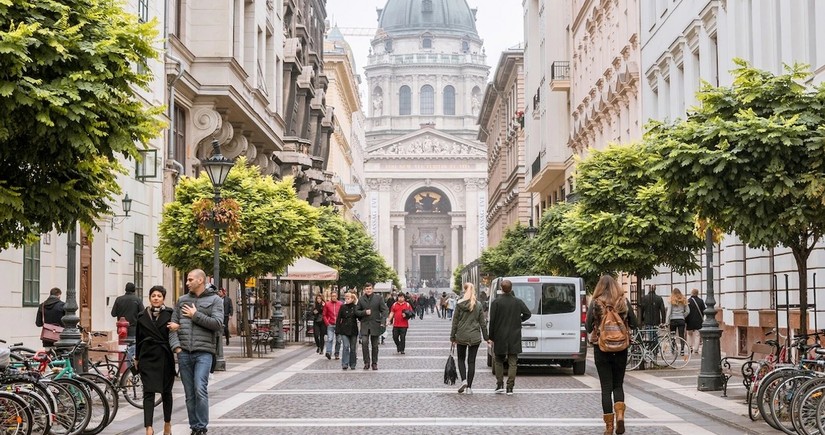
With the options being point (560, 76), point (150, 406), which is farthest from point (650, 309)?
point (560, 76)

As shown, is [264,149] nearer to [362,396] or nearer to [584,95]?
[584,95]

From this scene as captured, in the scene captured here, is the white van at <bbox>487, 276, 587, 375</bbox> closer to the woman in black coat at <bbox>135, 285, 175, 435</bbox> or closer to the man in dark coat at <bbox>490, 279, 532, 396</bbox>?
the man in dark coat at <bbox>490, 279, 532, 396</bbox>

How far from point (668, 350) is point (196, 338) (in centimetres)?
1427

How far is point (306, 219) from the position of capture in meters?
31.9

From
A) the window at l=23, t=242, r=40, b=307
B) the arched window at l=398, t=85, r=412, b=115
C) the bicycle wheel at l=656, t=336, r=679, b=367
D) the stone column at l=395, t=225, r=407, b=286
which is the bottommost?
the bicycle wheel at l=656, t=336, r=679, b=367

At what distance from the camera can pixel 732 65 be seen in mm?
26812

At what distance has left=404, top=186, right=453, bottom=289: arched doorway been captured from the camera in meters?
169

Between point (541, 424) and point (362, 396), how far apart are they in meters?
4.69

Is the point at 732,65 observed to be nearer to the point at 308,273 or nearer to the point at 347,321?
the point at 347,321

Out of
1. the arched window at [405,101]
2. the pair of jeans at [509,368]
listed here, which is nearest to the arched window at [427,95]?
the arched window at [405,101]

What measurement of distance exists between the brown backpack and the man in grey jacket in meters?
3.66

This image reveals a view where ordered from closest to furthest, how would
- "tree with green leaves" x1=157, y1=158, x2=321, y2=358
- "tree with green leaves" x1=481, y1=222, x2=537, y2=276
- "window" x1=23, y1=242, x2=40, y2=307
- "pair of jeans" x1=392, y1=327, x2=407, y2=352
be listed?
"window" x1=23, y1=242, x2=40, y2=307, "tree with green leaves" x1=157, y1=158, x2=321, y2=358, "pair of jeans" x1=392, y1=327, x2=407, y2=352, "tree with green leaves" x1=481, y1=222, x2=537, y2=276

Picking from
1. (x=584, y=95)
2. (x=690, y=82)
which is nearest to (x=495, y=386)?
(x=690, y=82)

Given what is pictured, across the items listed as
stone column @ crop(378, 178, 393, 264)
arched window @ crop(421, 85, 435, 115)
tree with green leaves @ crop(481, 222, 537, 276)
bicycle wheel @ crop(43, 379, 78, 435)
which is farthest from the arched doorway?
bicycle wheel @ crop(43, 379, 78, 435)
